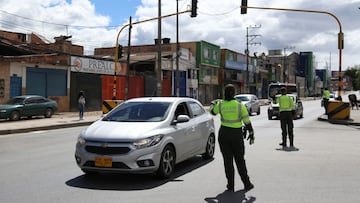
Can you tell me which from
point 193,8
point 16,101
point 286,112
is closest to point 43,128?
point 16,101

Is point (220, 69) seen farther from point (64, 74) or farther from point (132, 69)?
point (64, 74)

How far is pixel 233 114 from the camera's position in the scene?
7191 mm

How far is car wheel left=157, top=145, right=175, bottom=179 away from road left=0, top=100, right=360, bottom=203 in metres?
0.17

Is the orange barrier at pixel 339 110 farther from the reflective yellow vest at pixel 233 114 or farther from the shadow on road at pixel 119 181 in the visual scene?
the reflective yellow vest at pixel 233 114

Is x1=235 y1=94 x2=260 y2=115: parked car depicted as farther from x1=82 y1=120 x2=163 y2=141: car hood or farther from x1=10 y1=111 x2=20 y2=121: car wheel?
x1=82 y1=120 x2=163 y2=141: car hood

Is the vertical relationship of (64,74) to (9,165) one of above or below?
above

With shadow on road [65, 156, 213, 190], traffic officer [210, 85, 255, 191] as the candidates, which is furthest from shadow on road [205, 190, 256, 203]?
shadow on road [65, 156, 213, 190]

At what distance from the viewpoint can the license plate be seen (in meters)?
7.39

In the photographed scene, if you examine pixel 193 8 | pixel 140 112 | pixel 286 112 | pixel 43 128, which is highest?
pixel 193 8

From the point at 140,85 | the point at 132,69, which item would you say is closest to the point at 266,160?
the point at 140,85

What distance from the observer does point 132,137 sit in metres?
7.44

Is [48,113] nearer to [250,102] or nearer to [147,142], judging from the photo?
[250,102]

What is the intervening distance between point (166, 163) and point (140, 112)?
126 centimetres

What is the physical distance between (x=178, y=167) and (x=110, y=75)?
29628 millimetres
